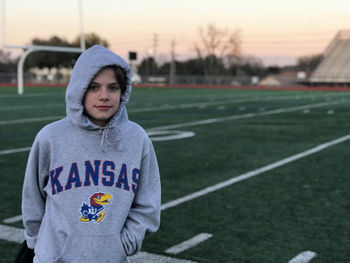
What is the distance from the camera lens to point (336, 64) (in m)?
52.6

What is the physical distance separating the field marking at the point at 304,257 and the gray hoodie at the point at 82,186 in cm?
171

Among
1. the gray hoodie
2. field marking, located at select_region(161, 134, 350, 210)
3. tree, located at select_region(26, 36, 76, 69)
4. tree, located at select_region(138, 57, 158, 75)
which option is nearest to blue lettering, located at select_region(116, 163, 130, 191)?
the gray hoodie

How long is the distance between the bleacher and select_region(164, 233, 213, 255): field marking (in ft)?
146

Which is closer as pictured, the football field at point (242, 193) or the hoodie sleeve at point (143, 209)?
the hoodie sleeve at point (143, 209)

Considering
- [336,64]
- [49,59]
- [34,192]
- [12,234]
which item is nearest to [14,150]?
[12,234]

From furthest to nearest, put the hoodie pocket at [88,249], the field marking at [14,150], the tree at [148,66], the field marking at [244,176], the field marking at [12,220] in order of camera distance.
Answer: the tree at [148,66]
the field marking at [14,150]
the field marking at [244,176]
the field marking at [12,220]
the hoodie pocket at [88,249]

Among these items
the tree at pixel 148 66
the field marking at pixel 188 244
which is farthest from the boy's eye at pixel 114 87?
the tree at pixel 148 66

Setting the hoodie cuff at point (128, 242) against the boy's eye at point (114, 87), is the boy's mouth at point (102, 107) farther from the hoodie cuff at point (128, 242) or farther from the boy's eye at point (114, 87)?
the hoodie cuff at point (128, 242)

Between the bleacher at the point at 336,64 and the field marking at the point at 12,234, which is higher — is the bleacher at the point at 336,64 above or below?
above

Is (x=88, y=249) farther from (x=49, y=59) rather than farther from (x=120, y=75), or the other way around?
(x=49, y=59)

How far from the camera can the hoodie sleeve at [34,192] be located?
1806 millimetres

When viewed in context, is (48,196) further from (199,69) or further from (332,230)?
(199,69)

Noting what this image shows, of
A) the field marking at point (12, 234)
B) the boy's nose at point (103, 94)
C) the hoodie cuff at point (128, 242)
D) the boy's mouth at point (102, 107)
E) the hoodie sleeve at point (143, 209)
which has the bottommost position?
the field marking at point (12, 234)

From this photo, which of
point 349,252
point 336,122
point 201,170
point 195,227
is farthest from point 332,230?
point 336,122
